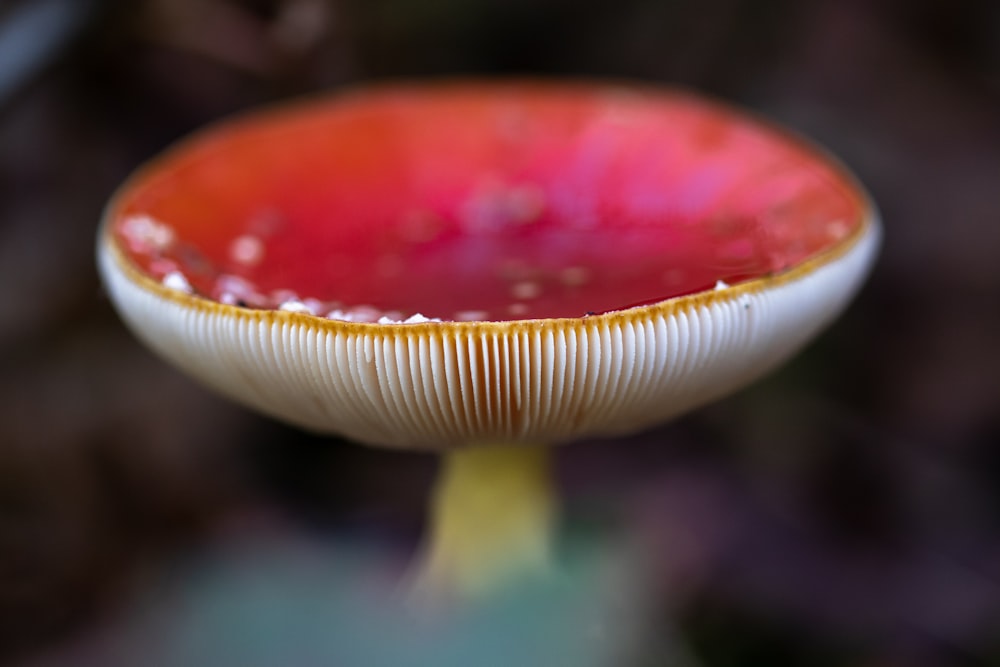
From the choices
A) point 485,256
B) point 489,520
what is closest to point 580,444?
point 489,520

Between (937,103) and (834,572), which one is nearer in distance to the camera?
(834,572)

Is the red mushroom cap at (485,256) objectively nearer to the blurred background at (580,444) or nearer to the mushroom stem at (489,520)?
the mushroom stem at (489,520)

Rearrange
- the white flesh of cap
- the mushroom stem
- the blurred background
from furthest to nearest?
the blurred background → the mushroom stem → the white flesh of cap

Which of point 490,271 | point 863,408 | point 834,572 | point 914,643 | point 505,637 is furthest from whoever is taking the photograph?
point 863,408

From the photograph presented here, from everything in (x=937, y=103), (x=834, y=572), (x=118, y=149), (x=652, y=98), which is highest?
(x=652, y=98)

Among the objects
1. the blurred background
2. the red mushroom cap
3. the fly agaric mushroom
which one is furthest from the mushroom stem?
the red mushroom cap

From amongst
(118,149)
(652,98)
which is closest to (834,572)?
(652,98)

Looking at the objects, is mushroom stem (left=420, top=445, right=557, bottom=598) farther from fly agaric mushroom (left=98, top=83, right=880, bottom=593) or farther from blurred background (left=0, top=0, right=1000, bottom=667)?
blurred background (left=0, top=0, right=1000, bottom=667)

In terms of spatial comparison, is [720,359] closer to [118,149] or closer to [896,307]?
[896,307]

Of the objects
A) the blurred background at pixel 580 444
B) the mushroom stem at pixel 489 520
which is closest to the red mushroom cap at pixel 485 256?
the mushroom stem at pixel 489 520
